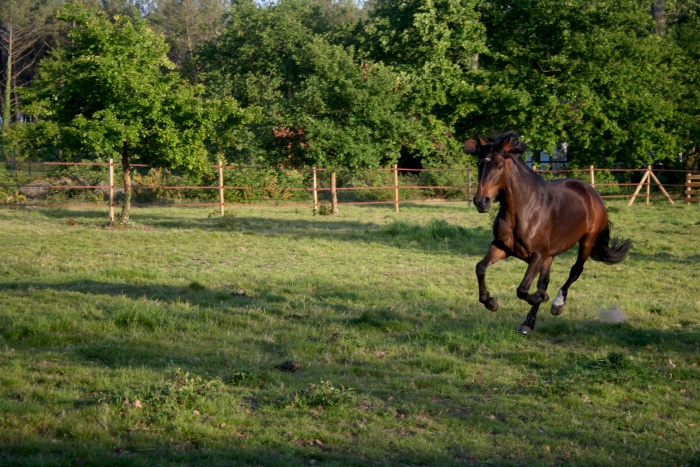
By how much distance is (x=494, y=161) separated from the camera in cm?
762

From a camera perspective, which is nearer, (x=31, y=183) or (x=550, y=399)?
(x=550, y=399)

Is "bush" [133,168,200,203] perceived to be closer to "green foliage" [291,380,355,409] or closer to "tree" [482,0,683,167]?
"tree" [482,0,683,167]

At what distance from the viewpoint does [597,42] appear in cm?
A: 3138

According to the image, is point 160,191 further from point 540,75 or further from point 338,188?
point 540,75

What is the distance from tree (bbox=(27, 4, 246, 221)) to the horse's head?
1390 centimetres

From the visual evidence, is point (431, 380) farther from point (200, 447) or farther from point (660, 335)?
point (660, 335)

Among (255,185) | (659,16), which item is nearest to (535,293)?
(255,185)

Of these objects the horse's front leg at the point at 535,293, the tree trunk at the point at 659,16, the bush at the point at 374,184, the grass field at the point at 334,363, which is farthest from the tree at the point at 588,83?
the horse's front leg at the point at 535,293

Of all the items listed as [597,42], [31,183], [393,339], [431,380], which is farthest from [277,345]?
[597,42]

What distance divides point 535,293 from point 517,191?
118 centimetres

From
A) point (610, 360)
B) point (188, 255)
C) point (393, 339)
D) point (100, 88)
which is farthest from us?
point (100, 88)

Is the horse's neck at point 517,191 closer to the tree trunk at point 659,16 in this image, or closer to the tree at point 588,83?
the tree at point 588,83

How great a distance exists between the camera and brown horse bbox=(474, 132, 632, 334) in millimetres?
7707

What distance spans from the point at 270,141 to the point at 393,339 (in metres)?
18.4
